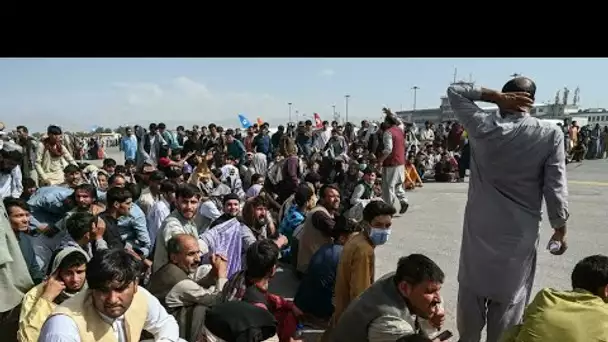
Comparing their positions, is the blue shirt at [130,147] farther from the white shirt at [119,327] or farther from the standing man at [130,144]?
the white shirt at [119,327]

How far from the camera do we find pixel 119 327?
2432 millimetres

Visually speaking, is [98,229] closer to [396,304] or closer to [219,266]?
[219,266]

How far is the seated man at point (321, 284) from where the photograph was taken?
4.06m

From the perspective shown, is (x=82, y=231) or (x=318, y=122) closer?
(x=82, y=231)

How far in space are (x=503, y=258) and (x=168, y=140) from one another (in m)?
11.0

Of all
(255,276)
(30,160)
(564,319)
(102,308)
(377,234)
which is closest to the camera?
(564,319)

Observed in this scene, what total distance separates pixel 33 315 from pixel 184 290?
0.82m

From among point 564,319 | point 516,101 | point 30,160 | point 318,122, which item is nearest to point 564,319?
point 564,319

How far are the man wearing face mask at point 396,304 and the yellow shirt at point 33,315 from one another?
154 cm

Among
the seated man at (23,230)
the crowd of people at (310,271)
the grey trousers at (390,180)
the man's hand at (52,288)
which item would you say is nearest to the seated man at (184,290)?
the crowd of people at (310,271)

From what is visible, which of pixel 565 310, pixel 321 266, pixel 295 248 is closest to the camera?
Answer: pixel 565 310
